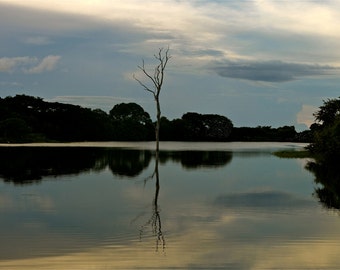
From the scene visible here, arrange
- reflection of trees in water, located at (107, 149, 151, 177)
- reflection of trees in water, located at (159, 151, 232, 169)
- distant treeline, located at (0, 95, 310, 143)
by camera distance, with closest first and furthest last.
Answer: reflection of trees in water, located at (107, 149, 151, 177), reflection of trees in water, located at (159, 151, 232, 169), distant treeline, located at (0, 95, 310, 143)

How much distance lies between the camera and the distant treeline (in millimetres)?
101375

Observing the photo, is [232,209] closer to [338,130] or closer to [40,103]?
[338,130]

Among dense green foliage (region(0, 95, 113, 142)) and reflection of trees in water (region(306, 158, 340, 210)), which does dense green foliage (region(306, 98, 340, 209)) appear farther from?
dense green foliage (region(0, 95, 113, 142))

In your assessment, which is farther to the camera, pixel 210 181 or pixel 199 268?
pixel 210 181

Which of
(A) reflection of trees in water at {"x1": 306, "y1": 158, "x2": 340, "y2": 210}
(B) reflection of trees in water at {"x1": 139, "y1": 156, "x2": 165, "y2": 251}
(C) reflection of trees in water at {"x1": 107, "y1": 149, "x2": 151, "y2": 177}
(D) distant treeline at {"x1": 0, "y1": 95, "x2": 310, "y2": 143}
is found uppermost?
(D) distant treeline at {"x1": 0, "y1": 95, "x2": 310, "y2": 143}

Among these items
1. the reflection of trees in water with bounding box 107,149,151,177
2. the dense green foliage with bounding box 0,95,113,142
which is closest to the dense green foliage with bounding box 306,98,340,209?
the reflection of trees in water with bounding box 107,149,151,177

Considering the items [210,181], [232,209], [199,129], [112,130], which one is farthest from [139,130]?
[232,209]

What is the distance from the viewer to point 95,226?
13.3m

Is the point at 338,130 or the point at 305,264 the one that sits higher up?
the point at 338,130

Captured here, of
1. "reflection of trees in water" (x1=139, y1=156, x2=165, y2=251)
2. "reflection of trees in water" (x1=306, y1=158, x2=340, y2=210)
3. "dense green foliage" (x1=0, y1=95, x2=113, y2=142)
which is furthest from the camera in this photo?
"dense green foliage" (x1=0, y1=95, x2=113, y2=142)

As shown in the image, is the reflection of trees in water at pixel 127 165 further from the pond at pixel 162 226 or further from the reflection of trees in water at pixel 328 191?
the reflection of trees in water at pixel 328 191

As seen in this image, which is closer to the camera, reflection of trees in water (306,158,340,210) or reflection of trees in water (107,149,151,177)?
reflection of trees in water (306,158,340,210)

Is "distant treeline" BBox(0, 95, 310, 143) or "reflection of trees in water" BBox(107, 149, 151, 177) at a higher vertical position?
"distant treeline" BBox(0, 95, 310, 143)

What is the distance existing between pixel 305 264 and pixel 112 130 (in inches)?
4931
